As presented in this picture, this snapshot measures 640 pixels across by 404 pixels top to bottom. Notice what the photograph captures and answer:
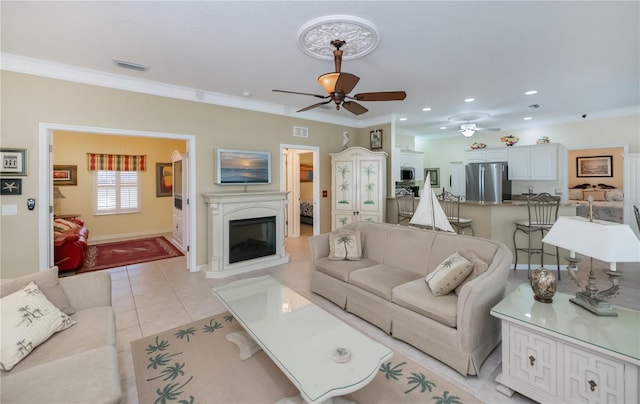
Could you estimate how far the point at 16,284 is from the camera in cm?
194

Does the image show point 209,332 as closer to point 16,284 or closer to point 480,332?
point 16,284

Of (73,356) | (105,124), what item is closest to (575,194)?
(73,356)

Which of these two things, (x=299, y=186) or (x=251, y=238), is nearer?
(x=251, y=238)

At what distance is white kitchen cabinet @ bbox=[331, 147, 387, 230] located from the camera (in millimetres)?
5625

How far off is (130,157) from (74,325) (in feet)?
20.9

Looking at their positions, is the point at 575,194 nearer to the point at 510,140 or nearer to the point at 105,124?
the point at 510,140

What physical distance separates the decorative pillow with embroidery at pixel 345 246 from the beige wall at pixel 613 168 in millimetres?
6496

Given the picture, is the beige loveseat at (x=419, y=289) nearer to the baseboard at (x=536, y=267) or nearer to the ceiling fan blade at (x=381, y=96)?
the ceiling fan blade at (x=381, y=96)

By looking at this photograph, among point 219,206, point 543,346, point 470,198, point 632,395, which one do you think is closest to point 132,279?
point 219,206

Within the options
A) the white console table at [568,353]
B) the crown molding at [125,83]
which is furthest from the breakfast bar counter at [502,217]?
the crown molding at [125,83]

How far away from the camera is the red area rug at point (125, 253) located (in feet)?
16.3

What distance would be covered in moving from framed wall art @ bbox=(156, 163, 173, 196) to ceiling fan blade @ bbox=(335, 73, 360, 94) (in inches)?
261

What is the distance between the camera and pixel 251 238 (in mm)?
4820

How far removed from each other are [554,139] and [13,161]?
9.49 m
